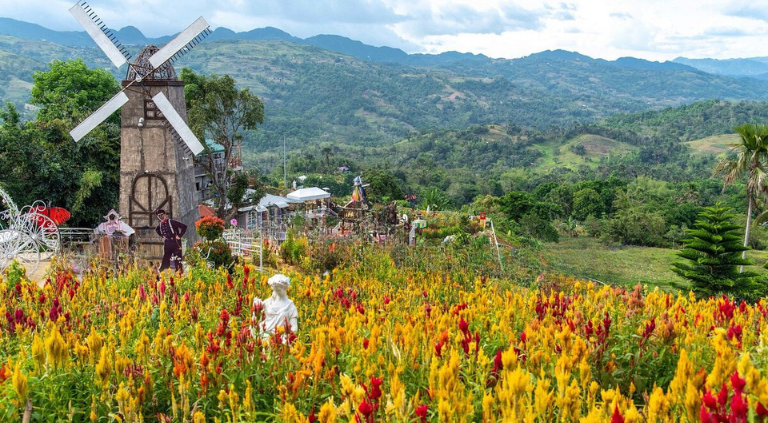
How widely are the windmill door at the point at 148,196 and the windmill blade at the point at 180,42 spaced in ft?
8.44

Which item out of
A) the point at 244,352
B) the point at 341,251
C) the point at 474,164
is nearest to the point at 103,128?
the point at 341,251

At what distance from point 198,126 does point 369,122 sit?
135659 mm

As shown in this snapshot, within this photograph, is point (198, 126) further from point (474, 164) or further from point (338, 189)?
point (474, 164)

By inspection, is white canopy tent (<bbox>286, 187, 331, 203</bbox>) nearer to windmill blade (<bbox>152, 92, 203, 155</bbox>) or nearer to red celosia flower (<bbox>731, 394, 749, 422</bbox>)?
windmill blade (<bbox>152, 92, 203, 155</bbox>)

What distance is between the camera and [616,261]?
2280cm

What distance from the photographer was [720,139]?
97.9 m

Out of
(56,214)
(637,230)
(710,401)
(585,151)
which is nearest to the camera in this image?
(710,401)

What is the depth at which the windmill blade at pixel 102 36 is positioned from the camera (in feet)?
44.6

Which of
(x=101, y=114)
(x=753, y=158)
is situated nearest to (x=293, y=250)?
(x=101, y=114)

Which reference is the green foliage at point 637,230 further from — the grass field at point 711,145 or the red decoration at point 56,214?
the grass field at point 711,145

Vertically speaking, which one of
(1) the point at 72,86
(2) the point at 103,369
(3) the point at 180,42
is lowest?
(2) the point at 103,369

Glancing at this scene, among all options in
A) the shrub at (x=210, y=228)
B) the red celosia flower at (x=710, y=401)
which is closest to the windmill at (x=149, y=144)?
the shrub at (x=210, y=228)

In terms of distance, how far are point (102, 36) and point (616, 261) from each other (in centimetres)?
1947

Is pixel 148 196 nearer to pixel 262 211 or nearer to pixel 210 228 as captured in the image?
pixel 210 228
